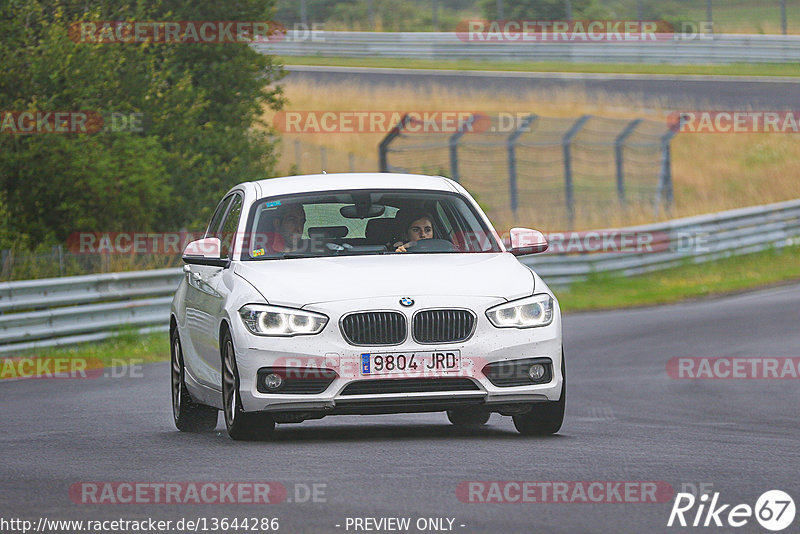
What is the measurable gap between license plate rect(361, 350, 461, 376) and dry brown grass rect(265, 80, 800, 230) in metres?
21.1

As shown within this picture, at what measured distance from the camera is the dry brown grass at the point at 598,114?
1225 inches

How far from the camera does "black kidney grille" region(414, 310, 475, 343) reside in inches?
346

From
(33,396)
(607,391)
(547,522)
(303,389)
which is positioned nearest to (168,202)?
(33,396)

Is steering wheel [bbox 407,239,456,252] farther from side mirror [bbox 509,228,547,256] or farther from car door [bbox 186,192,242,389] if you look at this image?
car door [bbox 186,192,242,389]

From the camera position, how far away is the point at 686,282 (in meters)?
26.9

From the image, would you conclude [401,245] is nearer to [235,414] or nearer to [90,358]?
[235,414]

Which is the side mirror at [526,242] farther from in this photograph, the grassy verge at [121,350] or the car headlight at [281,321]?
the grassy verge at [121,350]

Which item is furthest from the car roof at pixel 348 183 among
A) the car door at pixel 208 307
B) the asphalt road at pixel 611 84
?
the asphalt road at pixel 611 84

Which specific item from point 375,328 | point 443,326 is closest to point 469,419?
point 443,326

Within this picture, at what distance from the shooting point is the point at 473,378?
880cm

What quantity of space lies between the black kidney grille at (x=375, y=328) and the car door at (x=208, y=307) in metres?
1.01

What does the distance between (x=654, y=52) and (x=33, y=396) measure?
35.0 metres

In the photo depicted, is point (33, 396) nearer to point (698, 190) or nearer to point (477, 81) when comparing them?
point (698, 190)

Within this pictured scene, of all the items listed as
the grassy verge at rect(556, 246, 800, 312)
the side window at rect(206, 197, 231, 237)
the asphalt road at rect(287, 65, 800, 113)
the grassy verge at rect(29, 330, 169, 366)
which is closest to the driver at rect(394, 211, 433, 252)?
the side window at rect(206, 197, 231, 237)
